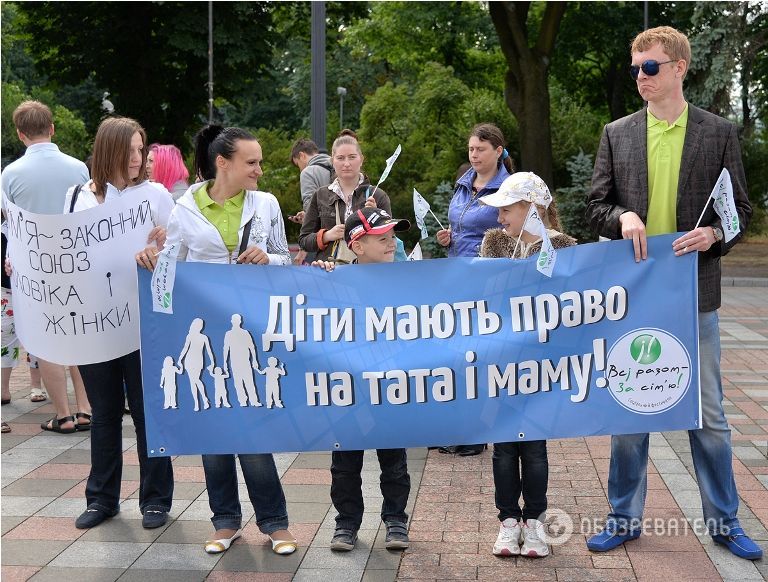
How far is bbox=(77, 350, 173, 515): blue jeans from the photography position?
5.27m

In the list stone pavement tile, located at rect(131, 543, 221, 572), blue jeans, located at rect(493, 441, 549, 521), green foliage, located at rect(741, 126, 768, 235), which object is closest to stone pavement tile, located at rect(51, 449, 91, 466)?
stone pavement tile, located at rect(131, 543, 221, 572)

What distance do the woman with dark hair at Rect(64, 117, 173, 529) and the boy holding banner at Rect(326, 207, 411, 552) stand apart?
36.6 inches

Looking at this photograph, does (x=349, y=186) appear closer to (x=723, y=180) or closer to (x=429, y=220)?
(x=723, y=180)

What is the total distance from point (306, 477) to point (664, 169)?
2731 mm

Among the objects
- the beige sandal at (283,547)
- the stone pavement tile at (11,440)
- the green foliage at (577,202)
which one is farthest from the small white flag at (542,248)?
the green foliage at (577,202)

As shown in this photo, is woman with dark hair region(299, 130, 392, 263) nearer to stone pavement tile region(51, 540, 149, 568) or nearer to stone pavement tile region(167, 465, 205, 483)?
stone pavement tile region(167, 465, 205, 483)

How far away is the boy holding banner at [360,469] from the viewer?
4.88 metres

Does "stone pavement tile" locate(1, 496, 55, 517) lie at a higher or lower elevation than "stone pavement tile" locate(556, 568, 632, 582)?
lower

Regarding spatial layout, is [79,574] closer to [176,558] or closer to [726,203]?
[176,558]

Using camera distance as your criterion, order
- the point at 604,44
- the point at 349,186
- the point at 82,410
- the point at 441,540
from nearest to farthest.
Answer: the point at 441,540 → the point at 349,186 → the point at 82,410 → the point at 604,44

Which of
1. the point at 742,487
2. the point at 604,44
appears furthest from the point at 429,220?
the point at 604,44

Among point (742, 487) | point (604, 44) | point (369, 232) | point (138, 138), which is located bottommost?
point (742, 487)

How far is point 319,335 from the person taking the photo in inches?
186

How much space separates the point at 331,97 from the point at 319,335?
1955 inches
